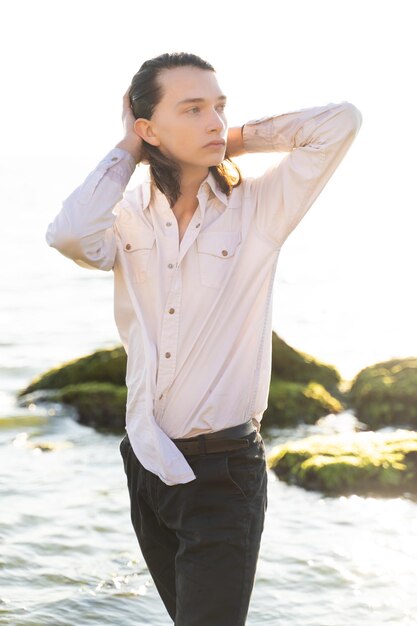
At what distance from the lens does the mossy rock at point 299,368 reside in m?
12.7

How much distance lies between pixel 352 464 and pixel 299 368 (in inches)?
153

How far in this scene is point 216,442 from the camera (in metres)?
3.62

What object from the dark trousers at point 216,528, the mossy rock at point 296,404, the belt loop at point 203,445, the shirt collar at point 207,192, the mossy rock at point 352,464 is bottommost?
the mossy rock at point 296,404

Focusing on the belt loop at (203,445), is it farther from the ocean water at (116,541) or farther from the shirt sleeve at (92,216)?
the ocean water at (116,541)

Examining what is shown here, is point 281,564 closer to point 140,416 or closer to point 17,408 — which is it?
point 140,416

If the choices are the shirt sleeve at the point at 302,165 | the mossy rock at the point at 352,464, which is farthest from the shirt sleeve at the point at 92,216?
the mossy rock at the point at 352,464

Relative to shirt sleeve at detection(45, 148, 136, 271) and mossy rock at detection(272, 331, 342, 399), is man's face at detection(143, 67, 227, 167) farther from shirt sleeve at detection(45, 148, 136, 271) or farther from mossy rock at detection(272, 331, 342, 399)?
mossy rock at detection(272, 331, 342, 399)

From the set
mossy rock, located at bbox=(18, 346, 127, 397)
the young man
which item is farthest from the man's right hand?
mossy rock, located at bbox=(18, 346, 127, 397)

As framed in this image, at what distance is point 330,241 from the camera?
4819 centimetres

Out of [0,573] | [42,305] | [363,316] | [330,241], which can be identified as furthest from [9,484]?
[330,241]

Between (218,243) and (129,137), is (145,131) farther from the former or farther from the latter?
(218,243)

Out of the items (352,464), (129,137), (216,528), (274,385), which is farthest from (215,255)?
(274,385)

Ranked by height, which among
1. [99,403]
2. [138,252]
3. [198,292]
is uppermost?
[138,252]

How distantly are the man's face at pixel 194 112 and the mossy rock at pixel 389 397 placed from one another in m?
8.44
